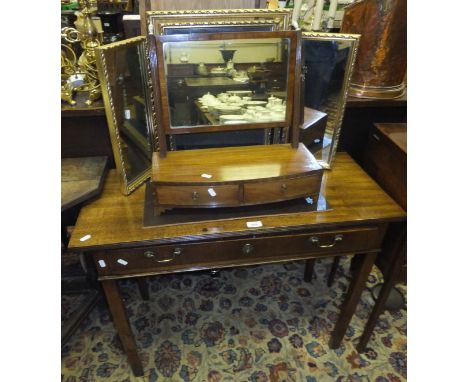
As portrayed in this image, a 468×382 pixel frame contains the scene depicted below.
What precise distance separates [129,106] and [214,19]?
437mm

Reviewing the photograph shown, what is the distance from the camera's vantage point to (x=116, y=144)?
118cm

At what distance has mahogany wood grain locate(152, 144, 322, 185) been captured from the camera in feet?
3.58

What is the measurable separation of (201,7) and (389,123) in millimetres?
1010

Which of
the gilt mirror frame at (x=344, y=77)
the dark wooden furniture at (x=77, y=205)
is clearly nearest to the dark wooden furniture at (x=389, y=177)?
the gilt mirror frame at (x=344, y=77)

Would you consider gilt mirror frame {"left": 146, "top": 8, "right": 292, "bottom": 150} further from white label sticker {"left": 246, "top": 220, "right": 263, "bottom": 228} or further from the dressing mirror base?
white label sticker {"left": 246, "top": 220, "right": 263, "bottom": 228}

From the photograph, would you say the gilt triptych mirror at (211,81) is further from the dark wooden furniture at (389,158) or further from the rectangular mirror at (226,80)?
the dark wooden furniture at (389,158)

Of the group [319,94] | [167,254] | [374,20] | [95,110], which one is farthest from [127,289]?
[374,20]

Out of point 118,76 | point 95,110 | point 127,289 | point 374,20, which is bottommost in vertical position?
point 127,289

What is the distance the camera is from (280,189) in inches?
44.3

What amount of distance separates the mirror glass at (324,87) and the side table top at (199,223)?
8.1 inches

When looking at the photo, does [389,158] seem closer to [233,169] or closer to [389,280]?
[389,280]

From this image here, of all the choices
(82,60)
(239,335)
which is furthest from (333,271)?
(82,60)
